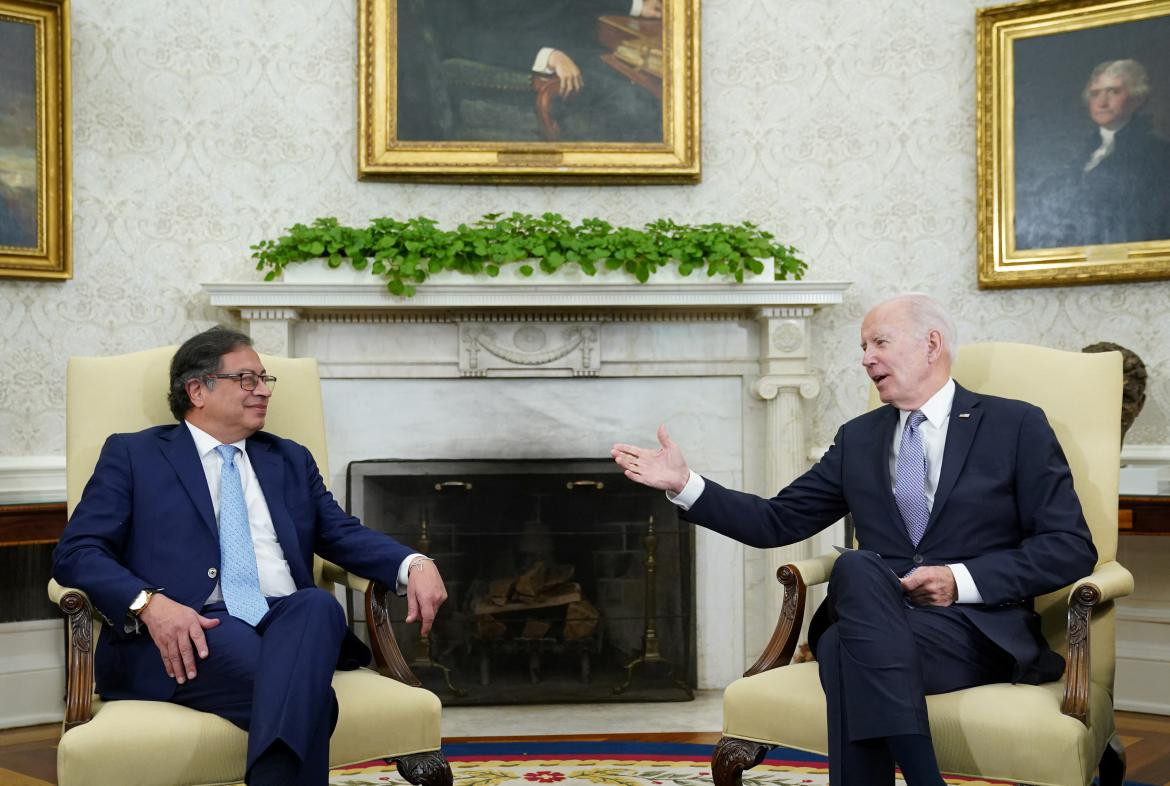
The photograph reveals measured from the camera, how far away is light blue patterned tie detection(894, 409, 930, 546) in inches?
107

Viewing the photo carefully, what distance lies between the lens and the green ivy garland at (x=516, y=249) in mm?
4320

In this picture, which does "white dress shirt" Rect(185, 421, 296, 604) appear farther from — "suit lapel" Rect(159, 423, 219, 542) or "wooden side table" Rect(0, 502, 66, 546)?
"wooden side table" Rect(0, 502, 66, 546)

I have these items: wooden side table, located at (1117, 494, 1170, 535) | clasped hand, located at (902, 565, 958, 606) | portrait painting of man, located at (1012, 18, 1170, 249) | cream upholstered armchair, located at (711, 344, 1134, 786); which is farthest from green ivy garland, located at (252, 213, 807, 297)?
clasped hand, located at (902, 565, 958, 606)

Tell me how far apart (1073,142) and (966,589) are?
2806 mm

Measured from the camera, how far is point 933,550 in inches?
105

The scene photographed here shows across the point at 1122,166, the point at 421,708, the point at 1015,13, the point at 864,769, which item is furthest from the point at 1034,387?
the point at 1015,13

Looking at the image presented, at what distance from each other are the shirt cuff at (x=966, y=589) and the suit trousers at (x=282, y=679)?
1.37 m

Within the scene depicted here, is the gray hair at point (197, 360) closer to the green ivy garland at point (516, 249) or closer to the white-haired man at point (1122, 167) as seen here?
the green ivy garland at point (516, 249)

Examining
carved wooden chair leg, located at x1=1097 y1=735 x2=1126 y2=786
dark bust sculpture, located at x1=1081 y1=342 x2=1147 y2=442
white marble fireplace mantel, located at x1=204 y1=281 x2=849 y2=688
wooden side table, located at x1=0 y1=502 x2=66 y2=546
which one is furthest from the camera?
white marble fireplace mantel, located at x1=204 y1=281 x2=849 y2=688

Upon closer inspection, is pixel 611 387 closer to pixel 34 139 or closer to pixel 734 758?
pixel 734 758

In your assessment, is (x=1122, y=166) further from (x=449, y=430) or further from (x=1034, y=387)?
(x=449, y=430)

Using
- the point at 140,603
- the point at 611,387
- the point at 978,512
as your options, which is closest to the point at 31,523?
the point at 140,603

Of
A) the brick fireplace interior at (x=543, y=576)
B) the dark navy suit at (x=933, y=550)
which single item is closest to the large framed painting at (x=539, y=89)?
the brick fireplace interior at (x=543, y=576)

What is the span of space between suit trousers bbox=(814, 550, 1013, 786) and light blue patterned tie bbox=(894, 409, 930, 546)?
29 cm
